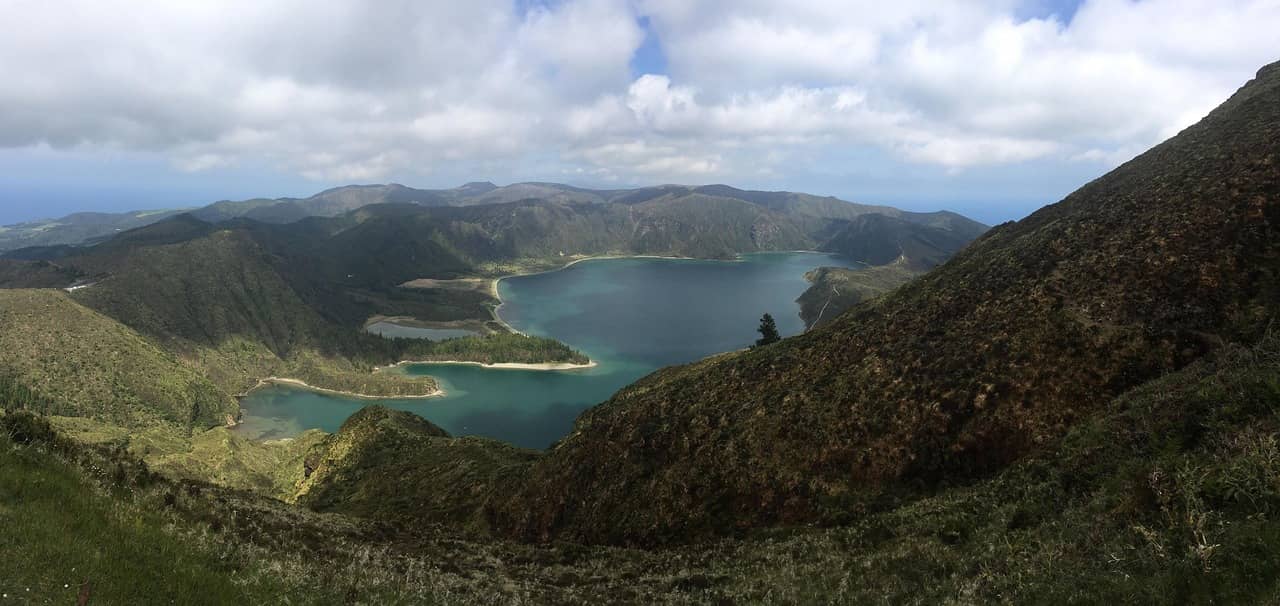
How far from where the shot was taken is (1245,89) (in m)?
74.3

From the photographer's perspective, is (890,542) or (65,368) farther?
(65,368)

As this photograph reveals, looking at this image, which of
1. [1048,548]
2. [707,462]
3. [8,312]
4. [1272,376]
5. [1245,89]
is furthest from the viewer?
[8,312]

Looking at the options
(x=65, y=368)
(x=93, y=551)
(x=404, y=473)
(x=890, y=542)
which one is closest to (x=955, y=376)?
(x=890, y=542)

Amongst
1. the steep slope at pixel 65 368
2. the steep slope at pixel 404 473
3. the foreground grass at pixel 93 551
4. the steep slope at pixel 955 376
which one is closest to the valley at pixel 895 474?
the foreground grass at pixel 93 551

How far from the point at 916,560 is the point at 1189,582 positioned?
9269mm

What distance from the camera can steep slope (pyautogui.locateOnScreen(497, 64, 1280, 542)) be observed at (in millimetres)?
31125

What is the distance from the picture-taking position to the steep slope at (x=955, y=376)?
31125mm

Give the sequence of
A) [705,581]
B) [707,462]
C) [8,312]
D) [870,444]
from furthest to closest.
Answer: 1. [8,312]
2. [707,462]
3. [870,444]
4. [705,581]

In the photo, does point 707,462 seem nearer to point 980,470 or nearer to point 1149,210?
point 980,470

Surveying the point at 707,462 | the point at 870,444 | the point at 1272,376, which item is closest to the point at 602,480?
the point at 707,462

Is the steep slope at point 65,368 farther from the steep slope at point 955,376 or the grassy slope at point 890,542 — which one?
the grassy slope at point 890,542

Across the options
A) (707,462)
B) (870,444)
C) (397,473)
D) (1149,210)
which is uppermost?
(1149,210)

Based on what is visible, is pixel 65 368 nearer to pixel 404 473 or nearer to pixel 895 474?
pixel 404 473

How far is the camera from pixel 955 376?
117 ft
